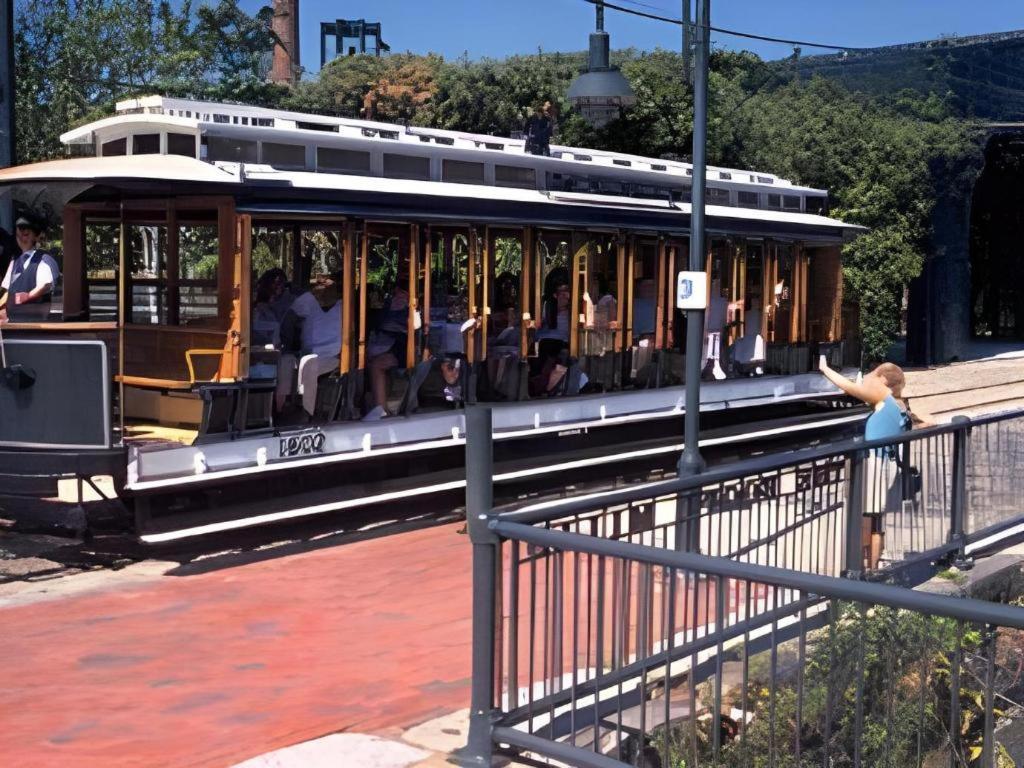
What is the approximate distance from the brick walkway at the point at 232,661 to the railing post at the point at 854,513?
7.81 ft

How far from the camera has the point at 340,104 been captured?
45.2 metres

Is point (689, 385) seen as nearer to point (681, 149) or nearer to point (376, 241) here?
point (376, 241)

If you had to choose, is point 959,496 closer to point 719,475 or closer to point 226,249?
point 719,475

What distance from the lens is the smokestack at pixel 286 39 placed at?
186ft

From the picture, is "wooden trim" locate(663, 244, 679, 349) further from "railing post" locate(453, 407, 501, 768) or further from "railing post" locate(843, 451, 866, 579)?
"railing post" locate(453, 407, 501, 768)

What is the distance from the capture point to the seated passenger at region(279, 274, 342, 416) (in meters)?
12.3

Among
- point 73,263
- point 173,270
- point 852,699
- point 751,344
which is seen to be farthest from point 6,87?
point 852,699

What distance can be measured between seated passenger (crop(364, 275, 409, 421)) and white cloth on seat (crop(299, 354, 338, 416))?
69 centimetres

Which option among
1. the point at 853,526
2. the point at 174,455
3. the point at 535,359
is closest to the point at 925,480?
the point at 853,526

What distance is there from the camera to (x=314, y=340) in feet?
40.8

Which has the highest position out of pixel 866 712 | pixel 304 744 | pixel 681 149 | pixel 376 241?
pixel 681 149

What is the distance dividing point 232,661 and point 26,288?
180 inches

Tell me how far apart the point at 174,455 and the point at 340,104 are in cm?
3581

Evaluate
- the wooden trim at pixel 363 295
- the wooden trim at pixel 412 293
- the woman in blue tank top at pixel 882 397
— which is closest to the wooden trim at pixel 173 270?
the wooden trim at pixel 363 295
